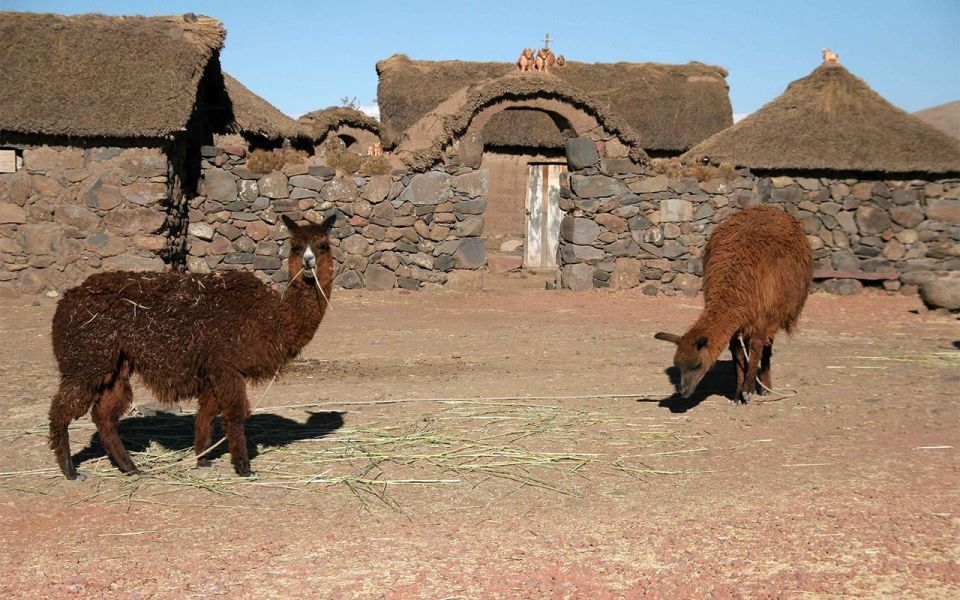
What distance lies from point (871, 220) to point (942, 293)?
3905 mm

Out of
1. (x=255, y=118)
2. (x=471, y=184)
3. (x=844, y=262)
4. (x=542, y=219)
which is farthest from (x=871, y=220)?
(x=255, y=118)

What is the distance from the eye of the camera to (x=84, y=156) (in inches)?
548

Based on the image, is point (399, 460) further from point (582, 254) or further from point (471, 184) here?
point (582, 254)

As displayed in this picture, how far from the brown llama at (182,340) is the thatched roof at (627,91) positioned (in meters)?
18.5

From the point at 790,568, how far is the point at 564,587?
3.53 ft

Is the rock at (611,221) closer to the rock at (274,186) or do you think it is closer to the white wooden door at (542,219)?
the white wooden door at (542,219)

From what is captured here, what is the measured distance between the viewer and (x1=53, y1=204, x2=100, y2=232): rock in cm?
1398

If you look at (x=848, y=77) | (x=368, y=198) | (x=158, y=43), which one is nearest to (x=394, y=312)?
(x=368, y=198)

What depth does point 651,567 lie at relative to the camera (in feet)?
14.5

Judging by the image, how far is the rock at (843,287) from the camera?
16891 mm

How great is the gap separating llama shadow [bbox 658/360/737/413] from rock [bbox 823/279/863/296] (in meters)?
7.46

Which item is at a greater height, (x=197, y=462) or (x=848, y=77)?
(x=848, y=77)

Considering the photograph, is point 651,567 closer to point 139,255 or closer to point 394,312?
point 394,312

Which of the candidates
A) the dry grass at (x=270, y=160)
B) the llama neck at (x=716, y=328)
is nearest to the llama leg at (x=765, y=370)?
the llama neck at (x=716, y=328)
